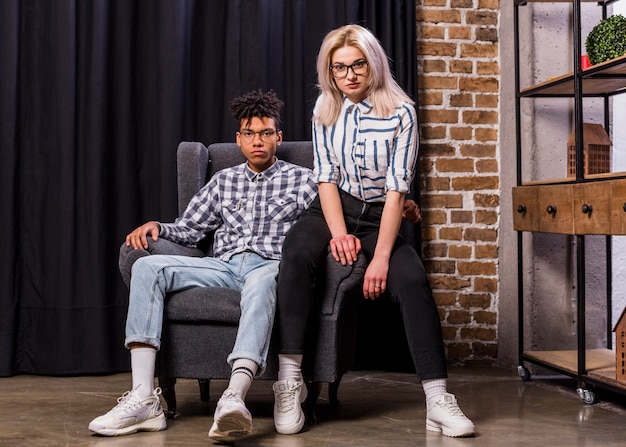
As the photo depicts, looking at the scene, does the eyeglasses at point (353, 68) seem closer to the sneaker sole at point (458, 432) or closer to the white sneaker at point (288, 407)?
the white sneaker at point (288, 407)

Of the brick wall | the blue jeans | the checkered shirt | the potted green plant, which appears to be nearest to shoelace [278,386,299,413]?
the blue jeans

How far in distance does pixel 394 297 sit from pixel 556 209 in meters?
0.98

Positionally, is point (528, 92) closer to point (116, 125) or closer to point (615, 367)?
point (615, 367)

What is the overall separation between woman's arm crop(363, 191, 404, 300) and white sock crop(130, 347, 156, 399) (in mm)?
694

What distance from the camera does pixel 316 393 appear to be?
2.71m

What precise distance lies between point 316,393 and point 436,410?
421 millimetres

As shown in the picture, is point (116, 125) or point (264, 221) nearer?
point (264, 221)

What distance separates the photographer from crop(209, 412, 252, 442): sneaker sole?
2.29 metres

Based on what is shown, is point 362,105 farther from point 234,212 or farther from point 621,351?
point 621,351

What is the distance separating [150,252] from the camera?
2.82 meters

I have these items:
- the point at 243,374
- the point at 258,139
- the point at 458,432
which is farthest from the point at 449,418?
the point at 258,139

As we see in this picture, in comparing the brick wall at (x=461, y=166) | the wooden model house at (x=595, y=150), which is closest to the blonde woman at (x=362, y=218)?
the wooden model house at (x=595, y=150)

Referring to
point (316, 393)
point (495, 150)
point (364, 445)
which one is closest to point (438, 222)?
point (495, 150)

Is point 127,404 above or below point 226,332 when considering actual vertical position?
below
